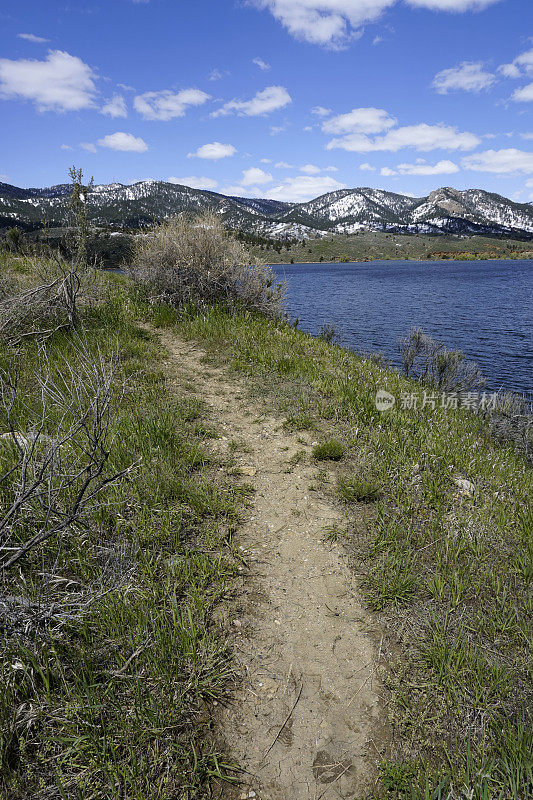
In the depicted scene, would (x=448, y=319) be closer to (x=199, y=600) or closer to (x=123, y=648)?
(x=199, y=600)

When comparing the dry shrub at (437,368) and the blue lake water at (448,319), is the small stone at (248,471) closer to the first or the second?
the dry shrub at (437,368)

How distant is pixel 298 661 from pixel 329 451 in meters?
3.06

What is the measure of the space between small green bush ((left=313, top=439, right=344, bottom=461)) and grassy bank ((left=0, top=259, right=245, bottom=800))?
1493mm

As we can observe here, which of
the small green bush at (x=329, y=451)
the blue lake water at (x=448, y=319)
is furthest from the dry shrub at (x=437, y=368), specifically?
the small green bush at (x=329, y=451)

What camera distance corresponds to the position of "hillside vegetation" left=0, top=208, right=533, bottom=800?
93.9 inches

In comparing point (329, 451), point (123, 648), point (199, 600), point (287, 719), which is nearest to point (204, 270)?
point (329, 451)

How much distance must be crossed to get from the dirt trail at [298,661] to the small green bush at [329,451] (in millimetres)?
688

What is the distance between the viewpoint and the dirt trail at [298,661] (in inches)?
98.5

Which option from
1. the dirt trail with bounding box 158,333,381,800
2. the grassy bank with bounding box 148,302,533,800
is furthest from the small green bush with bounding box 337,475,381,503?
the dirt trail with bounding box 158,333,381,800

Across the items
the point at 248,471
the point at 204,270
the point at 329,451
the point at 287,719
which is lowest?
the point at 287,719

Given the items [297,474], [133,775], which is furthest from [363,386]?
[133,775]

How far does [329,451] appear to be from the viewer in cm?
580

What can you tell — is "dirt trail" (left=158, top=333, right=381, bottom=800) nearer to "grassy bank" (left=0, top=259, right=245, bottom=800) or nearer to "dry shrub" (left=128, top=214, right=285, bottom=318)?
"grassy bank" (left=0, top=259, right=245, bottom=800)

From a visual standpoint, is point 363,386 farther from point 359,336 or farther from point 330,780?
point 359,336
